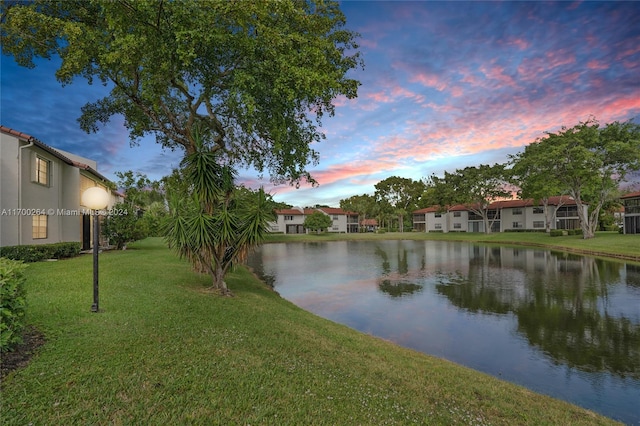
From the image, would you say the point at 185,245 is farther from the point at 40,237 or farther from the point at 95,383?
the point at 40,237

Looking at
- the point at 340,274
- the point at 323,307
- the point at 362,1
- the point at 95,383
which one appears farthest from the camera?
the point at 340,274

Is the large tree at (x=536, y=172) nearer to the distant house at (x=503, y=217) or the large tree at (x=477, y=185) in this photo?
the large tree at (x=477, y=185)

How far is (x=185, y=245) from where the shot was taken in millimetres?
11117

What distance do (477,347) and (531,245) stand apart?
4170 centimetres

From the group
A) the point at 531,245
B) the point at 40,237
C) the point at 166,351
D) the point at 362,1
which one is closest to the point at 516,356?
the point at 166,351

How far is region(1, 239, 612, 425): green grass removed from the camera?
3.97 meters

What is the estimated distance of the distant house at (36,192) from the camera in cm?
1462

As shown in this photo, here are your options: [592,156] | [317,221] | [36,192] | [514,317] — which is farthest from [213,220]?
[317,221]

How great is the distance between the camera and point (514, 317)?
12.2m

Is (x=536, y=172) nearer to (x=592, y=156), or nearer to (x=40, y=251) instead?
(x=592, y=156)

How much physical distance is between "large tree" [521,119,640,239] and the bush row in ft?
161

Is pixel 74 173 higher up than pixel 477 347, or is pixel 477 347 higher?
pixel 74 173

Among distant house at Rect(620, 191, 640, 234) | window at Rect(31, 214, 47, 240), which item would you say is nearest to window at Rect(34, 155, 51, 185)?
window at Rect(31, 214, 47, 240)

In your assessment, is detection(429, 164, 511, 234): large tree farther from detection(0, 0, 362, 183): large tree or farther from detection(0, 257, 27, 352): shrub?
detection(0, 257, 27, 352): shrub
